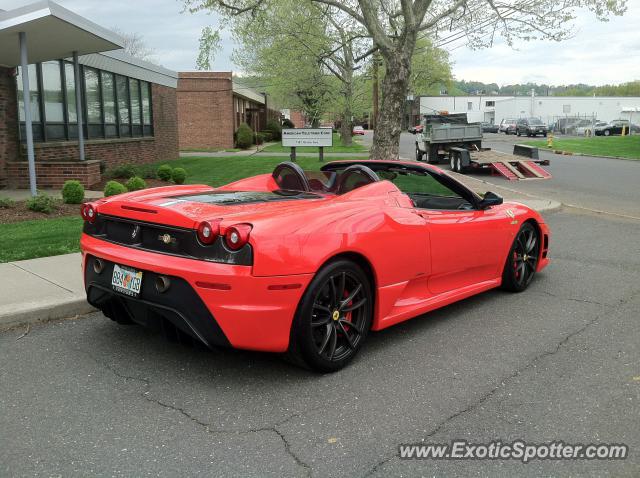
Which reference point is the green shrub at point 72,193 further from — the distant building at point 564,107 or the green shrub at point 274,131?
the distant building at point 564,107

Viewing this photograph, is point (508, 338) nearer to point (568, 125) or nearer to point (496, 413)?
point (496, 413)

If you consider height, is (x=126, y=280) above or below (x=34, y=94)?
below

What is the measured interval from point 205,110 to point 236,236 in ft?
113

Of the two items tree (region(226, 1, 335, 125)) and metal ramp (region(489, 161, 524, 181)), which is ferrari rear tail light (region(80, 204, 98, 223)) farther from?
metal ramp (region(489, 161, 524, 181))

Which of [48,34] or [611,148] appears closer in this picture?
[48,34]

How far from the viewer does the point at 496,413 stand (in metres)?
3.24

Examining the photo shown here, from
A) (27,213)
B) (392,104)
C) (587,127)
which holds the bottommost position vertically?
(27,213)

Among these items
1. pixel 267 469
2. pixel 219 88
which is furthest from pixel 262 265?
pixel 219 88

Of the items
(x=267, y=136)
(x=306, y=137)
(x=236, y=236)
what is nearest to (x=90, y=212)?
(x=236, y=236)

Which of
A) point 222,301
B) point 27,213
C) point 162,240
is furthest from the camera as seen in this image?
point 27,213

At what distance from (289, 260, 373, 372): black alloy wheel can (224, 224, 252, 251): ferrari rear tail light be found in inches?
20.2

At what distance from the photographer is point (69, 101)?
1591 cm

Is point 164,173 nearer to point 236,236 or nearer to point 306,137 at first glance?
point 306,137

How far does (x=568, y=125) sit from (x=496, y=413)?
64.6m
